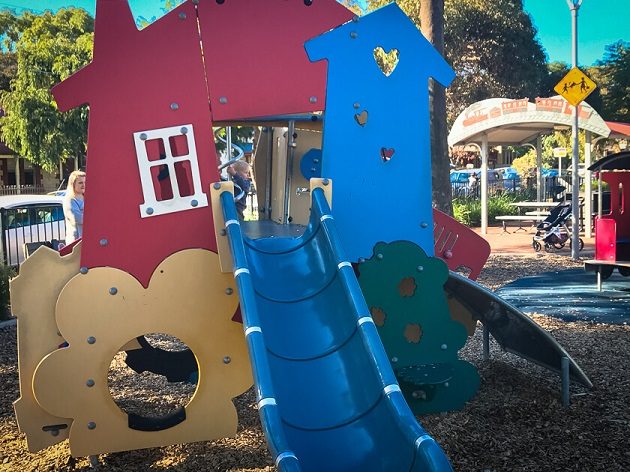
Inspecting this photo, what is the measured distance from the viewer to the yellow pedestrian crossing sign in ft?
34.9

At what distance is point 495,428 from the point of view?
4047mm

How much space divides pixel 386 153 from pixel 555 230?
8.75 meters

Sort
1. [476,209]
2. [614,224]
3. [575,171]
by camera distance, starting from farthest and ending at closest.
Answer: [476,209], [575,171], [614,224]

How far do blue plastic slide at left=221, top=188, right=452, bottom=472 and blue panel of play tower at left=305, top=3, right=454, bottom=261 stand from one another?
0.46 meters

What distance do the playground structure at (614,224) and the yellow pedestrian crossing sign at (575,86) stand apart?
7.33 ft

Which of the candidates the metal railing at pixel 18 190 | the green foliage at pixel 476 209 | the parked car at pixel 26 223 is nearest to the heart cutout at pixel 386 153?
the parked car at pixel 26 223

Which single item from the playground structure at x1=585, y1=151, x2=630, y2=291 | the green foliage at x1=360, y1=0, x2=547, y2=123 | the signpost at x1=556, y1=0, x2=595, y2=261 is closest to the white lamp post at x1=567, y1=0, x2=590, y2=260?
the signpost at x1=556, y1=0, x2=595, y2=261

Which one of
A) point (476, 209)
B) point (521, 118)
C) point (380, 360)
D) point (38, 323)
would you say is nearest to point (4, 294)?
point (38, 323)

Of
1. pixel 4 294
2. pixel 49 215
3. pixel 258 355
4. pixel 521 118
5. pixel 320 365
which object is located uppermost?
pixel 521 118

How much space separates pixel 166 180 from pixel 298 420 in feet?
6.15

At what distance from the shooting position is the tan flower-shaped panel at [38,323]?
11.9ft

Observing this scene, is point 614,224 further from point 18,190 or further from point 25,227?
point 18,190

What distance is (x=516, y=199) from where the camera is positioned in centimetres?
2173

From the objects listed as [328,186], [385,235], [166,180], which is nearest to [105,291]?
[166,180]
